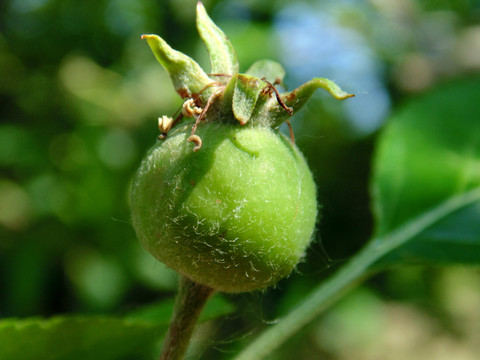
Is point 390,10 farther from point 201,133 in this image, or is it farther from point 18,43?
point 201,133

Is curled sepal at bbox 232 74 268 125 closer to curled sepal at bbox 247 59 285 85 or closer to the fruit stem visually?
curled sepal at bbox 247 59 285 85

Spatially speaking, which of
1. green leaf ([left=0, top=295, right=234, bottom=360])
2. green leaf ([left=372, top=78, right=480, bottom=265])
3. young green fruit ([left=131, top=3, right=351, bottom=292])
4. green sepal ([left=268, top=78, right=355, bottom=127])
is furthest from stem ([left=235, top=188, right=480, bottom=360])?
green sepal ([left=268, top=78, right=355, bottom=127])

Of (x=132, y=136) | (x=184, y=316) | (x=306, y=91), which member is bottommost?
(x=132, y=136)

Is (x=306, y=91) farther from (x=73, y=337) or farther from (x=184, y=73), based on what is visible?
(x=73, y=337)

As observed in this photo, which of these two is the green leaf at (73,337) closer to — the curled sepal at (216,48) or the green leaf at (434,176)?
the curled sepal at (216,48)

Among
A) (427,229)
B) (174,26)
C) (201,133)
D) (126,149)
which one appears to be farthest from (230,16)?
(201,133)

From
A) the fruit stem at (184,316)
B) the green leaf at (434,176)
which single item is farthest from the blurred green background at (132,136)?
the fruit stem at (184,316)

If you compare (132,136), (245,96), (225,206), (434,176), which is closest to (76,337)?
(225,206)
